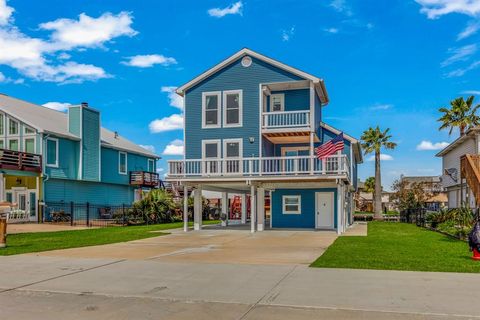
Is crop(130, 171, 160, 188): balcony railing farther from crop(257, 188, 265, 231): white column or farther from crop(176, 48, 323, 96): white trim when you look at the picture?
crop(257, 188, 265, 231): white column

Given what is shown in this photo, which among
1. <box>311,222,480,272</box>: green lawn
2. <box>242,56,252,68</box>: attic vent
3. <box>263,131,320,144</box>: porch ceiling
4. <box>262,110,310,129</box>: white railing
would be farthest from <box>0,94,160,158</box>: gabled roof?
<box>311,222,480,272</box>: green lawn

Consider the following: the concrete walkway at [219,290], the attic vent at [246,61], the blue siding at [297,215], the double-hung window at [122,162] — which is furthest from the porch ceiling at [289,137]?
the double-hung window at [122,162]

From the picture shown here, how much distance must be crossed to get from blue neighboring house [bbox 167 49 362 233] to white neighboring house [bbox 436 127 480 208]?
36.5ft

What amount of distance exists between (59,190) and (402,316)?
1187 inches

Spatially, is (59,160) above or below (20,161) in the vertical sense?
above

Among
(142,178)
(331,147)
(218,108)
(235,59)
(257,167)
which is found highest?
(235,59)

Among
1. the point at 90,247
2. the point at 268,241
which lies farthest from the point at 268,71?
the point at 90,247

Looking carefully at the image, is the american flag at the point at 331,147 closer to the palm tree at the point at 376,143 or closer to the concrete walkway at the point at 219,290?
the concrete walkway at the point at 219,290

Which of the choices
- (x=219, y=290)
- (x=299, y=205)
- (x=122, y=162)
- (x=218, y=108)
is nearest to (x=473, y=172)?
(x=299, y=205)

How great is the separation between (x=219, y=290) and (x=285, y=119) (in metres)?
17.5

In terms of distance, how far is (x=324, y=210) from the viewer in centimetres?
2692

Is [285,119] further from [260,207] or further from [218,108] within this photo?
[260,207]

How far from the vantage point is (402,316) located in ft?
22.7

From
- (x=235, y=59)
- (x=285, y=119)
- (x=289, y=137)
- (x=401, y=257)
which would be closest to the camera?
(x=401, y=257)
